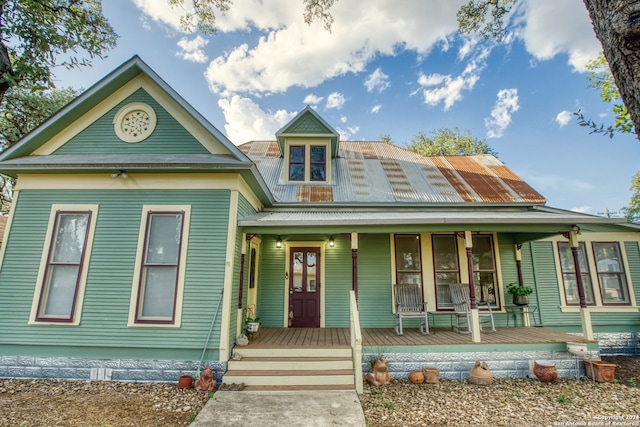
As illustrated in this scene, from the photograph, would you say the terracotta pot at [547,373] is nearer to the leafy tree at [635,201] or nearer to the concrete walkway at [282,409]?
the concrete walkway at [282,409]

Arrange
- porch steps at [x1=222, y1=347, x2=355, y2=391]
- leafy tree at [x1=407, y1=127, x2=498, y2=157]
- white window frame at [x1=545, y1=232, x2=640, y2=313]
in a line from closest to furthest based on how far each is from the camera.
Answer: porch steps at [x1=222, y1=347, x2=355, y2=391], white window frame at [x1=545, y1=232, x2=640, y2=313], leafy tree at [x1=407, y1=127, x2=498, y2=157]

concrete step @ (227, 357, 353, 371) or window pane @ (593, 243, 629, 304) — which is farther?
window pane @ (593, 243, 629, 304)

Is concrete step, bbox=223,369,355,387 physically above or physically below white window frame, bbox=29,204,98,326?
below

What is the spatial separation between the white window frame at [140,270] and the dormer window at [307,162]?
164 inches

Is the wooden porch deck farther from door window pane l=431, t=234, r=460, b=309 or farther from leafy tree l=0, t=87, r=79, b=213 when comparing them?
leafy tree l=0, t=87, r=79, b=213

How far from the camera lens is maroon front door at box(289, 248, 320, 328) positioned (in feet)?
25.2

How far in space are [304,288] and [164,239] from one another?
3737 millimetres

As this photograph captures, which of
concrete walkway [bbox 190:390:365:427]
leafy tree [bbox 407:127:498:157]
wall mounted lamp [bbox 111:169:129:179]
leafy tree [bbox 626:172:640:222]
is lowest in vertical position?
concrete walkway [bbox 190:390:365:427]

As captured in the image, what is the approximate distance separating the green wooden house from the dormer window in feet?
5.62

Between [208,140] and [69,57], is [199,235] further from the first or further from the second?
[69,57]

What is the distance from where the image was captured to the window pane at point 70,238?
18.8 ft

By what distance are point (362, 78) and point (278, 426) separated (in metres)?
14.0

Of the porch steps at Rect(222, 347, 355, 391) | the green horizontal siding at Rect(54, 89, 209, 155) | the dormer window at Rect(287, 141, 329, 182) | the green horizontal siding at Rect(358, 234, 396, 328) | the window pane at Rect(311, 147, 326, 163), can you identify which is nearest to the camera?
the porch steps at Rect(222, 347, 355, 391)

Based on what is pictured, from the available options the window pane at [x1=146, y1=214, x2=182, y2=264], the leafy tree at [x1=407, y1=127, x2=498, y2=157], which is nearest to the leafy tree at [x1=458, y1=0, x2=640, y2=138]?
the window pane at [x1=146, y1=214, x2=182, y2=264]
